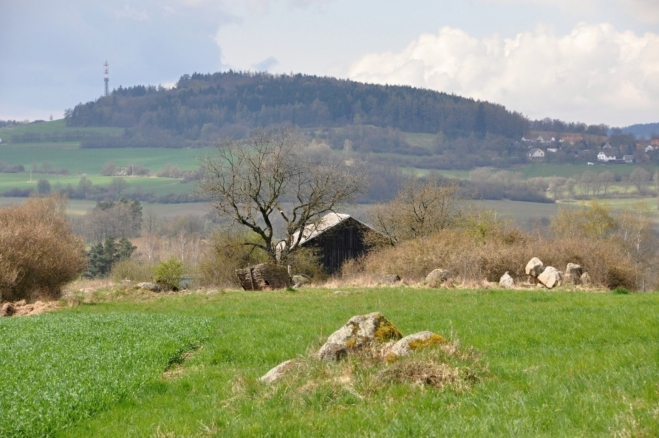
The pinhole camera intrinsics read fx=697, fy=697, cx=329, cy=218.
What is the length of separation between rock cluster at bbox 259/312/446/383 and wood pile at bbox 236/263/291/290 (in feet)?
90.9

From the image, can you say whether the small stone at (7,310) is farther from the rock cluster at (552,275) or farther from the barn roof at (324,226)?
the barn roof at (324,226)

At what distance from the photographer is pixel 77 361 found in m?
15.1

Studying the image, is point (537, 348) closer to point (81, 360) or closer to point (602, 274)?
point (81, 360)

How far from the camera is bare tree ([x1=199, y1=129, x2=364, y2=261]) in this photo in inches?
A: 2208

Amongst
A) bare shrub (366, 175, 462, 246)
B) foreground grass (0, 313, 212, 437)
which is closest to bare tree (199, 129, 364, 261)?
bare shrub (366, 175, 462, 246)

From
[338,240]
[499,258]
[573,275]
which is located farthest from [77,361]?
[338,240]

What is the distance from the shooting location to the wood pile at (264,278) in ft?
135

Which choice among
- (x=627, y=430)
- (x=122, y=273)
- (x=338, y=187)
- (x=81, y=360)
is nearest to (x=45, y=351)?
(x=81, y=360)

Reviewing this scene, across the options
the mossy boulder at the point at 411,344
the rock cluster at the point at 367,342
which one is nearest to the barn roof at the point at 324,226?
the rock cluster at the point at 367,342

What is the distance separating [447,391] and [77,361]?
28.6 feet

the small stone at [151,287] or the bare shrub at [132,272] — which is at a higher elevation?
the small stone at [151,287]

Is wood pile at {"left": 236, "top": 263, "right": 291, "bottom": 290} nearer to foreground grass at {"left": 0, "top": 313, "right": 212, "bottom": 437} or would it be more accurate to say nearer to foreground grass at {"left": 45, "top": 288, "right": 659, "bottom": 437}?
foreground grass at {"left": 0, "top": 313, "right": 212, "bottom": 437}

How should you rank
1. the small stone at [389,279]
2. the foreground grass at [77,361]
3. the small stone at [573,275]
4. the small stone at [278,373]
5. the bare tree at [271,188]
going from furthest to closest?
1. the bare tree at [271,188]
2. the small stone at [389,279]
3. the small stone at [573,275]
4. the small stone at [278,373]
5. the foreground grass at [77,361]

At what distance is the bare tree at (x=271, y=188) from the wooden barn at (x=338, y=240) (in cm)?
661
